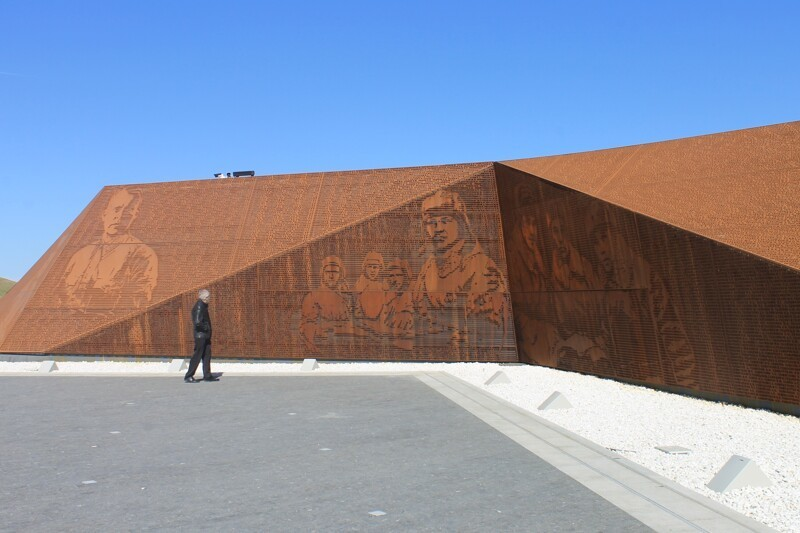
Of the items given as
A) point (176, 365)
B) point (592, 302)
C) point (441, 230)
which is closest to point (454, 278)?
point (441, 230)

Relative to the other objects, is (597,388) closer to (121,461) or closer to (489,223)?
(489,223)

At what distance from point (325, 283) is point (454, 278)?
245 cm

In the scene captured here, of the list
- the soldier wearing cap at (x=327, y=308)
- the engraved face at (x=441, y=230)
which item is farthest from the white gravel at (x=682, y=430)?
the soldier wearing cap at (x=327, y=308)

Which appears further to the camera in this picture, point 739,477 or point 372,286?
point 372,286

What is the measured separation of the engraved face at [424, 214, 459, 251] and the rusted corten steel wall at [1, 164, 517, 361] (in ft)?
0.06

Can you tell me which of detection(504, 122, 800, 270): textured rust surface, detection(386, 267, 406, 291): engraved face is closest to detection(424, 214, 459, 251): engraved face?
detection(386, 267, 406, 291): engraved face

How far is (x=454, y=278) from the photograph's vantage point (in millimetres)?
15695

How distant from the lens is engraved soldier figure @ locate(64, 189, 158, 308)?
16.8 meters

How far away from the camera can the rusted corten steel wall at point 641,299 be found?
353 inches

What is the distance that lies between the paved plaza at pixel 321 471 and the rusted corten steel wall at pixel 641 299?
2440 millimetres

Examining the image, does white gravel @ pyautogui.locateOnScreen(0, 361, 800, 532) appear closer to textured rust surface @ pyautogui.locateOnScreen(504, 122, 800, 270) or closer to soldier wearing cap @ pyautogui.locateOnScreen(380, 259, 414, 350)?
textured rust surface @ pyautogui.locateOnScreen(504, 122, 800, 270)

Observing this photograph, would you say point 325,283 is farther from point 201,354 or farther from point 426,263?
point 201,354

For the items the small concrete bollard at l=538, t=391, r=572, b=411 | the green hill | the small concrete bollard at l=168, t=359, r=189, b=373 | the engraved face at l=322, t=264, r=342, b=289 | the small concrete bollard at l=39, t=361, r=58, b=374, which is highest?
the green hill

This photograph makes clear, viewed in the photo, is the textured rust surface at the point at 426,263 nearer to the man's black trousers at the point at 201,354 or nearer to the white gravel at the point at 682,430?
the white gravel at the point at 682,430
